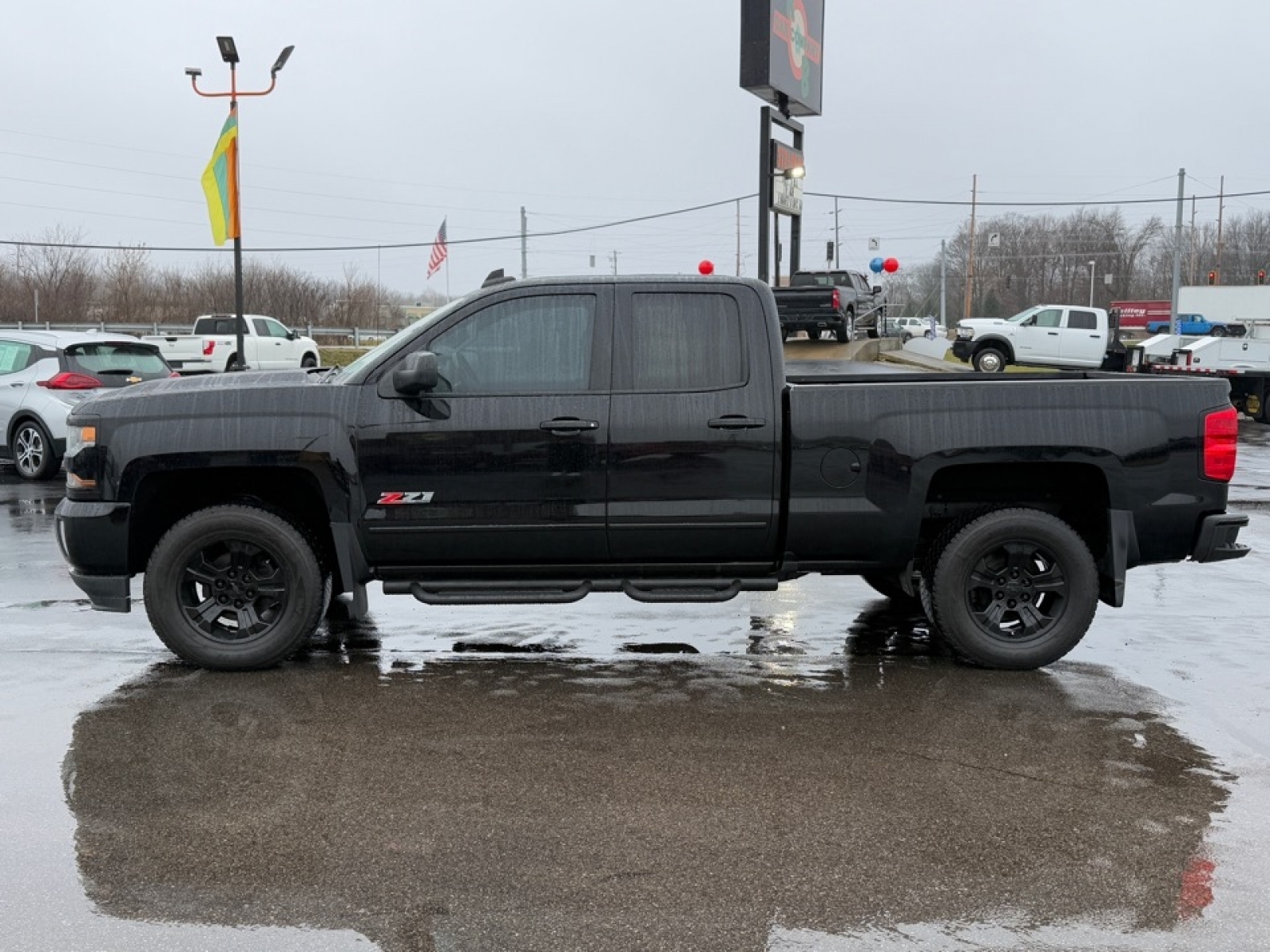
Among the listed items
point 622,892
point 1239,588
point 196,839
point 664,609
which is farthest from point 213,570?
point 1239,588

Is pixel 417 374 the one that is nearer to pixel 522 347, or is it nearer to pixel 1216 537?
pixel 522 347

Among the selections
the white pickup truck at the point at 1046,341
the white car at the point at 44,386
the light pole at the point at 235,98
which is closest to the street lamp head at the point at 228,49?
the light pole at the point at 235,98

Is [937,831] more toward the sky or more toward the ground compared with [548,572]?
more toward the ground

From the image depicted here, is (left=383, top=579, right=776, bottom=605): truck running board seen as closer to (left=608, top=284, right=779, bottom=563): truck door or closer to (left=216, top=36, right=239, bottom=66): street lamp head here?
(left=608, top=284, right=779, bottom=563): truck door

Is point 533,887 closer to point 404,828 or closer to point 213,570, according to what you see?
point 404,828

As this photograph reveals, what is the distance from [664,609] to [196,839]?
3.93 m

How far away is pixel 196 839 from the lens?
164 inches

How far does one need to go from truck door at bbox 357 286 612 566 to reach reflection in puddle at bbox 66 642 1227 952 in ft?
2.26

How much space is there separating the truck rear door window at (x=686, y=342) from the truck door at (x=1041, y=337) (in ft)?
93.6

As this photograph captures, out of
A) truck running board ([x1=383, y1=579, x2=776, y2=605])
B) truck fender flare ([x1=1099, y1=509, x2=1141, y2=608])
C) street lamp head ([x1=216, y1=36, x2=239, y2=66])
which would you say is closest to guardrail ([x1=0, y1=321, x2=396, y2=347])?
street lamp head ([x1=216, y1=36, x2=239, y2=66])

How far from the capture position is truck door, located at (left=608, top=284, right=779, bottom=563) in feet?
20.0

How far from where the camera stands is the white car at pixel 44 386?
1397cm

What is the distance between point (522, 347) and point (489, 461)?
0.59 metres

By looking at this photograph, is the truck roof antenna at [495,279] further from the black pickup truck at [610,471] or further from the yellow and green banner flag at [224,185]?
the yellow and green banner flag at [224,185]
